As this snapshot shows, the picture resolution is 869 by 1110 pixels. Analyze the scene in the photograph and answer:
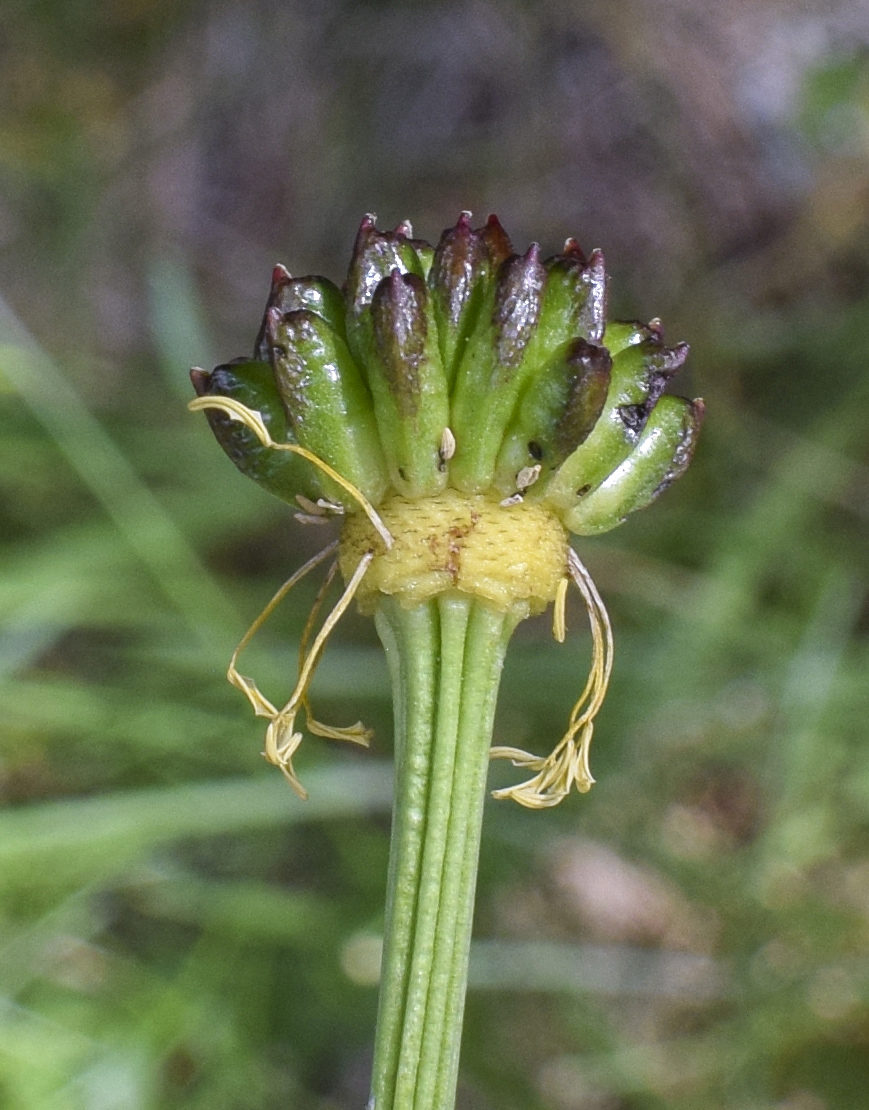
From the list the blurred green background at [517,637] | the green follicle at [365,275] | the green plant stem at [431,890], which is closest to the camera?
the green plant stem at [431,890]

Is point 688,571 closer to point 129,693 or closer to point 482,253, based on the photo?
point 129,693

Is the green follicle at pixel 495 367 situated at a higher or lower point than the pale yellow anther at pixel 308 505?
higher

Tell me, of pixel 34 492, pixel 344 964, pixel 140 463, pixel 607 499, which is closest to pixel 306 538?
pixel 140 463

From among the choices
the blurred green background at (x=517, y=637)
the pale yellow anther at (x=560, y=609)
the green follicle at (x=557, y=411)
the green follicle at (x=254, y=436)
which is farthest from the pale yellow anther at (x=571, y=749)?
the blurred green background at (x=517, y=637)

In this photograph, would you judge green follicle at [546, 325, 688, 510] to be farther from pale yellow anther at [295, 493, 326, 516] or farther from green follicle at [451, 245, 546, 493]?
pale yellow anther at [295, 493, 326, 516]

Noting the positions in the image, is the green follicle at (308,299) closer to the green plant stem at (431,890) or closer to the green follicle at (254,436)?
the green follicle at (254,436)

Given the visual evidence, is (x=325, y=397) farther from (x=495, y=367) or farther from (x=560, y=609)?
(x=560, y=609)

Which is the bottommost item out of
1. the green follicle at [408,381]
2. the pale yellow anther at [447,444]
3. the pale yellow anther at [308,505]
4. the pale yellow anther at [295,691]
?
the pale yellow anther at [295,691]
